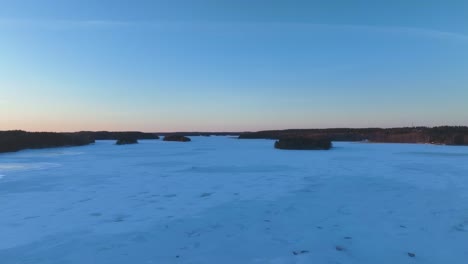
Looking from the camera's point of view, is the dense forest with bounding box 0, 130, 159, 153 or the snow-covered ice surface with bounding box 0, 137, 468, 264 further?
the dense forest with bounding box 0, 130, 159, 153

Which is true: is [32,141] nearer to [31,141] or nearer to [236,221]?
[31,141]

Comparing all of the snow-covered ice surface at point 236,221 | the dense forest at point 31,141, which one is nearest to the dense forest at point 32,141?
the dense forest at point 31,141

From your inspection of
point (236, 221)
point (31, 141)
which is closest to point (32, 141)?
point (31, 141)

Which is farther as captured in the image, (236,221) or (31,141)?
(31,141)

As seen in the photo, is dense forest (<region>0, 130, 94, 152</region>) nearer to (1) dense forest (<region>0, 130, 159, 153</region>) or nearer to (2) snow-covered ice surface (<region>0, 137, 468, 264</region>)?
(1) dense forest (<region>0, 130, 159, 153</region>)

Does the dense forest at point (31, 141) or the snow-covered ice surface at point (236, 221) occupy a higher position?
the dense forest at point (31, 141)

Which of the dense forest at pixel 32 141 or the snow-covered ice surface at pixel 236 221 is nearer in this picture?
the snow-covered ice surface at pixel 236 221

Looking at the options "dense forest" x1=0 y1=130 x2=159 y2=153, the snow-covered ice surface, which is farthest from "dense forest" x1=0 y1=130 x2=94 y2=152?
the snow-covered ice surface

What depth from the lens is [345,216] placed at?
4840 millimetres

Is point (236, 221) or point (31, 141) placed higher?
point (31, 141)

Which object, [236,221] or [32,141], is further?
[32,141]

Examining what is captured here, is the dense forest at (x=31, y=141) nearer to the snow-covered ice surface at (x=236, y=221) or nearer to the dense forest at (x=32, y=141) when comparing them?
the dense forest at (x=32, y=141)

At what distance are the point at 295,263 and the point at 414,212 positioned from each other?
271 centimetres

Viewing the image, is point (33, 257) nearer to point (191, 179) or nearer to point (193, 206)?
point (193, 206)
